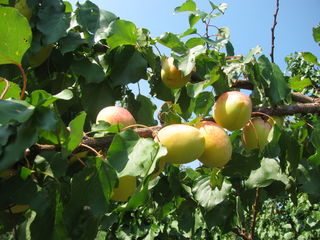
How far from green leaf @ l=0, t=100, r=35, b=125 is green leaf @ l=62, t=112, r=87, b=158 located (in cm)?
9

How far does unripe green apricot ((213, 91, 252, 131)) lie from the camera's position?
3.25 feet

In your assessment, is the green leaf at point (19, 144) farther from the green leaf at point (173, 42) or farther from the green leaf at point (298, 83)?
the green leaf at point (298, 83)

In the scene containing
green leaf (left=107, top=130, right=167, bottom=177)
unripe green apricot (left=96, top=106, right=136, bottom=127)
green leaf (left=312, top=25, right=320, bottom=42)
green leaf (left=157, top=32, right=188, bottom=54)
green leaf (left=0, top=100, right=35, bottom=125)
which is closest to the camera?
green leaf (left=0, top=100, right=35, bottom=125)

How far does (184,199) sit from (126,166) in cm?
98

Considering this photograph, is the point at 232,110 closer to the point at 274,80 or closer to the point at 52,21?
the point at 274,80

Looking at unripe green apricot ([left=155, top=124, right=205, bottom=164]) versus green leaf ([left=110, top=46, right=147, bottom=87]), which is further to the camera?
green leaf ([left=110, top=46, right=147, bottom=87])

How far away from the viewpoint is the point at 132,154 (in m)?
0.73

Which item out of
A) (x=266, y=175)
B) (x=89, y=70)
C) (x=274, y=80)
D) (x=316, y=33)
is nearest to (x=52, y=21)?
(x=89, y=70)

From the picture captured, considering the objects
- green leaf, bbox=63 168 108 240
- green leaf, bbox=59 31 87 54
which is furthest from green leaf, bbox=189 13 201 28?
green leaf, bbox=63 168 108 240

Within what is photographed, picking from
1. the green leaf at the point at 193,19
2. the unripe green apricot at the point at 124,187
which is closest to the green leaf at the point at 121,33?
the green leaf at the point at 193,19

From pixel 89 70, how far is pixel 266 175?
2.59 feet

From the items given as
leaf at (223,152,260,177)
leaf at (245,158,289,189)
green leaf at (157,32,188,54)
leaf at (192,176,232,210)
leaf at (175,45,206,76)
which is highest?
green leaf at (157,32,188,54)

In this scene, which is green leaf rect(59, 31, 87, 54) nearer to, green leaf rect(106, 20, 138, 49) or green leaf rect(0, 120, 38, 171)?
green leaf rect(106, 20, 138, 49)

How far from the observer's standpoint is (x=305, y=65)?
598 centimetres
